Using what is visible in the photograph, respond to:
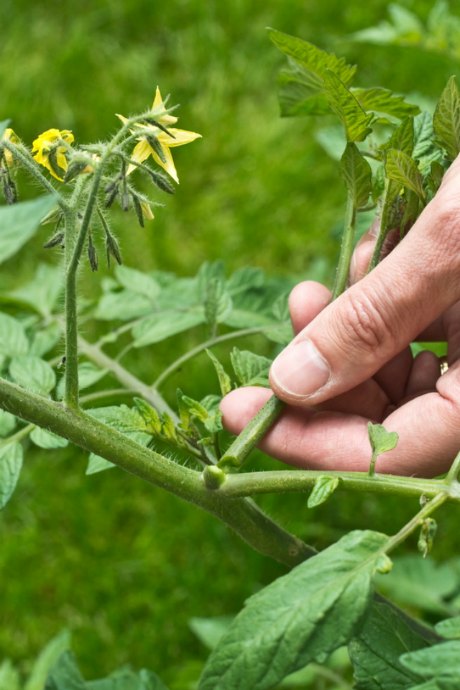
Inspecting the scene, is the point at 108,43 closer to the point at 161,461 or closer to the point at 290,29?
the point at 290,29

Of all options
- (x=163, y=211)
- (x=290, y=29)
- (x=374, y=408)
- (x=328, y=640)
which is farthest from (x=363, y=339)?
(x=290, y=29)

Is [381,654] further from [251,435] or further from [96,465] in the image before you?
[96,465]

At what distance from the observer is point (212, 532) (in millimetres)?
2768

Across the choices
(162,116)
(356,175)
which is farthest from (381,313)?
(162,116)

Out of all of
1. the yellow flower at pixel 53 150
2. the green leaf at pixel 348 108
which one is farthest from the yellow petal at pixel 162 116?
the green leaf at pixel 348 108

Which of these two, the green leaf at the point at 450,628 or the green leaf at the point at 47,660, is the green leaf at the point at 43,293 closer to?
the green leaf at the point at 47,660

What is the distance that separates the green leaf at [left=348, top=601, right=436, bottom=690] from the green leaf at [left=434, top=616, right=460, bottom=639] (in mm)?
93

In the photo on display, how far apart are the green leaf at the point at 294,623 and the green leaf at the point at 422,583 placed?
139 cm

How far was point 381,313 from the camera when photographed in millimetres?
1365

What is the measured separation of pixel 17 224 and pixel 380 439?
22.7 inches

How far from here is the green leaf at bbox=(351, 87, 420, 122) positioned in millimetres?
1396

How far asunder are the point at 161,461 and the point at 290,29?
2.98m

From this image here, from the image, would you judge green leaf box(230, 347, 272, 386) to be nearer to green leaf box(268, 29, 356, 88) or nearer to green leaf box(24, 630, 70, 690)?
green leaf box(268, 29, 356, 88)

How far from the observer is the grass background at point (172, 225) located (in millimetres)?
2691
